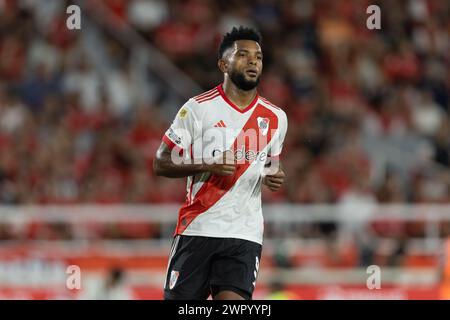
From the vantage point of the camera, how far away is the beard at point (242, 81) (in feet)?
25.1

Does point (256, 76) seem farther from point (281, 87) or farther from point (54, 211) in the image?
point (281, 87)

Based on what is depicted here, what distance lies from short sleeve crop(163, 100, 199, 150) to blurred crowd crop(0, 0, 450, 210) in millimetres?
8288

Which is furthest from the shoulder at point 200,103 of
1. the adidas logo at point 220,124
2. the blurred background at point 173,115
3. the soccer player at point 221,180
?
the blurred background at point 173,115

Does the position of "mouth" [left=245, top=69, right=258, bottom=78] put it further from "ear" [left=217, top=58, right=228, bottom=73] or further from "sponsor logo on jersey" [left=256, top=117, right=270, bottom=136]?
"sponsor logo on jersey" [left=256, top=117, right=270, bottom=136]

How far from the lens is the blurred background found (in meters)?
14.3

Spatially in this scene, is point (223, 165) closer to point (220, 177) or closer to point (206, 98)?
point (220, 177)

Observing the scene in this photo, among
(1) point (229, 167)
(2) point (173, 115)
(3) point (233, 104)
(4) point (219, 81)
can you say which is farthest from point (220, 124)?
(4) point (219, 81)

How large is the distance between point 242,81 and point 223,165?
652mm

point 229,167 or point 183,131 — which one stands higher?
point 183,131

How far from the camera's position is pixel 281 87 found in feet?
58.9

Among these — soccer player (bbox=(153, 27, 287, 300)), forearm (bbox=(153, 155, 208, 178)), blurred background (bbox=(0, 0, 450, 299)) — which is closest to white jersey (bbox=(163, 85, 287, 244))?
soccer player (bbox=(153, 27, 287, 300))

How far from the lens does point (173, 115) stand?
17781 millimetres

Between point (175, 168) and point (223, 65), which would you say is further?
point (223, 65)

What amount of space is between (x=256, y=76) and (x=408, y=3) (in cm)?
1254
